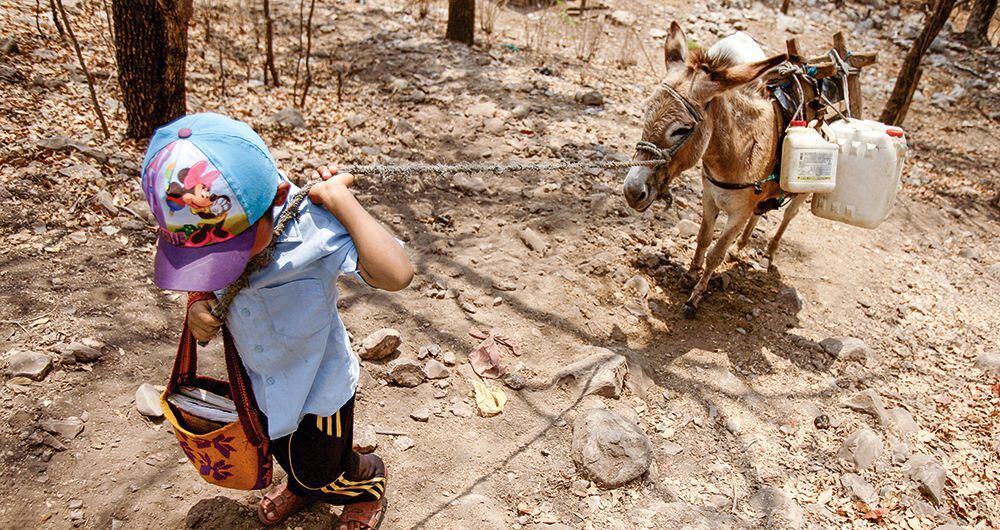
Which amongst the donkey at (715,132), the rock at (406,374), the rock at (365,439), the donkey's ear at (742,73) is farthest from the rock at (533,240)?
the rock at (365,439)

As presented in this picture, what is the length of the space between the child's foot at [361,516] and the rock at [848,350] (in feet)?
9.97

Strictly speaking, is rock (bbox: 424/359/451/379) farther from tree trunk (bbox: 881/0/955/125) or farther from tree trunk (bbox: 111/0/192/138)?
tree trunk (bbox: 881/0/955/125)

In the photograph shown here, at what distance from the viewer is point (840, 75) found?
4246mm

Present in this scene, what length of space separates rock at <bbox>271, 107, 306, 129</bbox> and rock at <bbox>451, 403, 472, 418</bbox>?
142 inches

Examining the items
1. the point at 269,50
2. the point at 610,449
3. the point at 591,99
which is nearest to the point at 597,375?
the point at 610,449

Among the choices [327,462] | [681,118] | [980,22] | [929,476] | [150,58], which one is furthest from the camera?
[980,22]

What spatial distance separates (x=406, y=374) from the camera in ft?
9.99

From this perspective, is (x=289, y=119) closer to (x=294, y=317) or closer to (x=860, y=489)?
(x=294, y=317)

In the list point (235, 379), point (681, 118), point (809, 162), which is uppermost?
point (681, 118)

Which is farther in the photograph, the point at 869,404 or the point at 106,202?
the point at 106,202

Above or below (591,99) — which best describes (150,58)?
above

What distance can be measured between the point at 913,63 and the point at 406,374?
656 centimetres

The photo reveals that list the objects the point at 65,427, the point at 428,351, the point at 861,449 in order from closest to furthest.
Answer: the point at 65,427, the point at 861,449, the point at 428,351

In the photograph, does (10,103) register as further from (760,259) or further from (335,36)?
(760,259)
